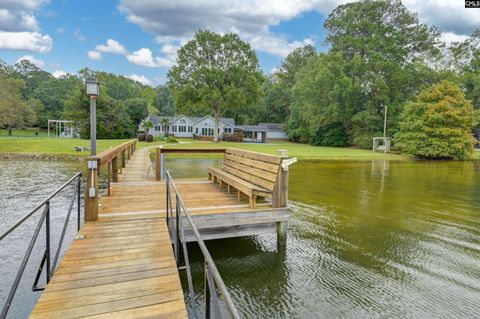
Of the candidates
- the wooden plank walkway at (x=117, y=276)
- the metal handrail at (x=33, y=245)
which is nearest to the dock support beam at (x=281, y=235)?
the wooden plank walkway at (x=117, y=276)

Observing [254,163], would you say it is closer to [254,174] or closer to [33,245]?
[254,174]

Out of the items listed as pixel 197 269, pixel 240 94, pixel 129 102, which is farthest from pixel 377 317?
pixel 129 102

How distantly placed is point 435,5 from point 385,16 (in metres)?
18.6

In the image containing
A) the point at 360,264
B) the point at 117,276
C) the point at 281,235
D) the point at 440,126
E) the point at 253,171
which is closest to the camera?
the point at 117,276

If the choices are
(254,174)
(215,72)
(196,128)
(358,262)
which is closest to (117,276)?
(254,174)

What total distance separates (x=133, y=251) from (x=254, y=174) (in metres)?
2.90

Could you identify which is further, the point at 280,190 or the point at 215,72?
the point at 215,72

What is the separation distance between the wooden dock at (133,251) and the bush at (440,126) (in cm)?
2642

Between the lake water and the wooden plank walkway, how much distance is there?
3.16ft

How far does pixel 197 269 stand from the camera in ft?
15.2

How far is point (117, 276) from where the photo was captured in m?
2.90

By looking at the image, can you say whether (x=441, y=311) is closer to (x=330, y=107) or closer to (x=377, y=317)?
(x=377, y=317)

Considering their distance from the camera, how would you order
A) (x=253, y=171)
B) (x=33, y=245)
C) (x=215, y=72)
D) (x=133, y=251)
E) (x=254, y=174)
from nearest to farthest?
(x=33, y=245)
(x=133, y=251)
(x=254, y=174)
(x=253, y=171)
(x=215, y=72)

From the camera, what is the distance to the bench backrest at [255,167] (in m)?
5.07
